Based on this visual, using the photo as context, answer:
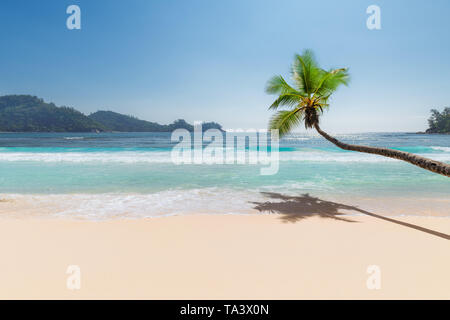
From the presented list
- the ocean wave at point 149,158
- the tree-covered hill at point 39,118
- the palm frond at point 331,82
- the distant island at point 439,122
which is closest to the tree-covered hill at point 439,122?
the distant island at point 439,122

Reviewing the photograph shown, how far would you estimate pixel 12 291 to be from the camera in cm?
249

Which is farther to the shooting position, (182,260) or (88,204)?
(88,204)

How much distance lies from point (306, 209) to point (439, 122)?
11475cm

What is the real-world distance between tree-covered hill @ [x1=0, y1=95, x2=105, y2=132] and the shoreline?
99.9 meters

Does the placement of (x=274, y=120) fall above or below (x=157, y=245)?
above

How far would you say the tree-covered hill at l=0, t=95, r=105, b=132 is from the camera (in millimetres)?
83756

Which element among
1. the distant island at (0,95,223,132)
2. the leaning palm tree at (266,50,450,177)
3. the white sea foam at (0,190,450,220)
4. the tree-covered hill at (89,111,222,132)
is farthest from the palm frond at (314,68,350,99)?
the tree-covered hill at (89,111,222,132)

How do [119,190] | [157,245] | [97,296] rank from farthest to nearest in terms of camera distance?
[119,190]
[157,245]
[97,296]

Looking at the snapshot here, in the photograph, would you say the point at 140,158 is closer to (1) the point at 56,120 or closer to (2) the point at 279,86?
(2) the point at 279,86

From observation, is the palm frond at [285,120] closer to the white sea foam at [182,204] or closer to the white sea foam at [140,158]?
the white sea foam at [182,204]
